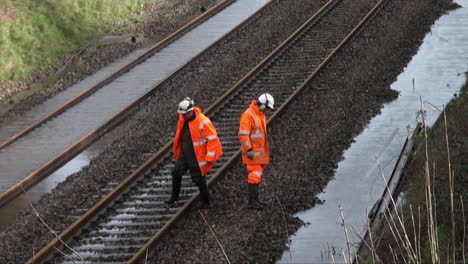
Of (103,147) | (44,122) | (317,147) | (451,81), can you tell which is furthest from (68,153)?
(451,81)

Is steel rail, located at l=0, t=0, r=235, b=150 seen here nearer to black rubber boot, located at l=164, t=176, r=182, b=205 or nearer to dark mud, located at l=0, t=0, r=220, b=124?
dark mud, located at l=0, t=0, r=220, b=124

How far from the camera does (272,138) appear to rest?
15664 millimetres

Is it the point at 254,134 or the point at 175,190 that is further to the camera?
the point at 175,190

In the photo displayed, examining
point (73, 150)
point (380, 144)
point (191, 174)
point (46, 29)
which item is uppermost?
point (191, 174)

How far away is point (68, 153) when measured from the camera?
16.2 meters

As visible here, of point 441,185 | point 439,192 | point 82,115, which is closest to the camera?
point 439,192

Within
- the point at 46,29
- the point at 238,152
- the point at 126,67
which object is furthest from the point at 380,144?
the point at 46,29

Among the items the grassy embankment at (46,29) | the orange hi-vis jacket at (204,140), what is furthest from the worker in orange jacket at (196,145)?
the grassy embankment at (46,29)

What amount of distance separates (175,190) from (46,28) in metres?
11.9

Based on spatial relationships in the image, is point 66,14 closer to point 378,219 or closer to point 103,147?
point 103,147

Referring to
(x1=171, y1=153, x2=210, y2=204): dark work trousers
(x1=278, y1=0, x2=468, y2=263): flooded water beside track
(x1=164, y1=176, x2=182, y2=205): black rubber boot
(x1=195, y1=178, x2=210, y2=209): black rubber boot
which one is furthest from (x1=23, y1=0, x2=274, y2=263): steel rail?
(x1=278, y1=0, x2=468, y2=263): flooded water beside track

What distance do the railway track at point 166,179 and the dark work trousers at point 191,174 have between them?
0.26 meters

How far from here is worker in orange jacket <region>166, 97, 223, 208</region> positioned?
12312mm

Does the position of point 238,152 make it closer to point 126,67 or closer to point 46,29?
point 126,67
